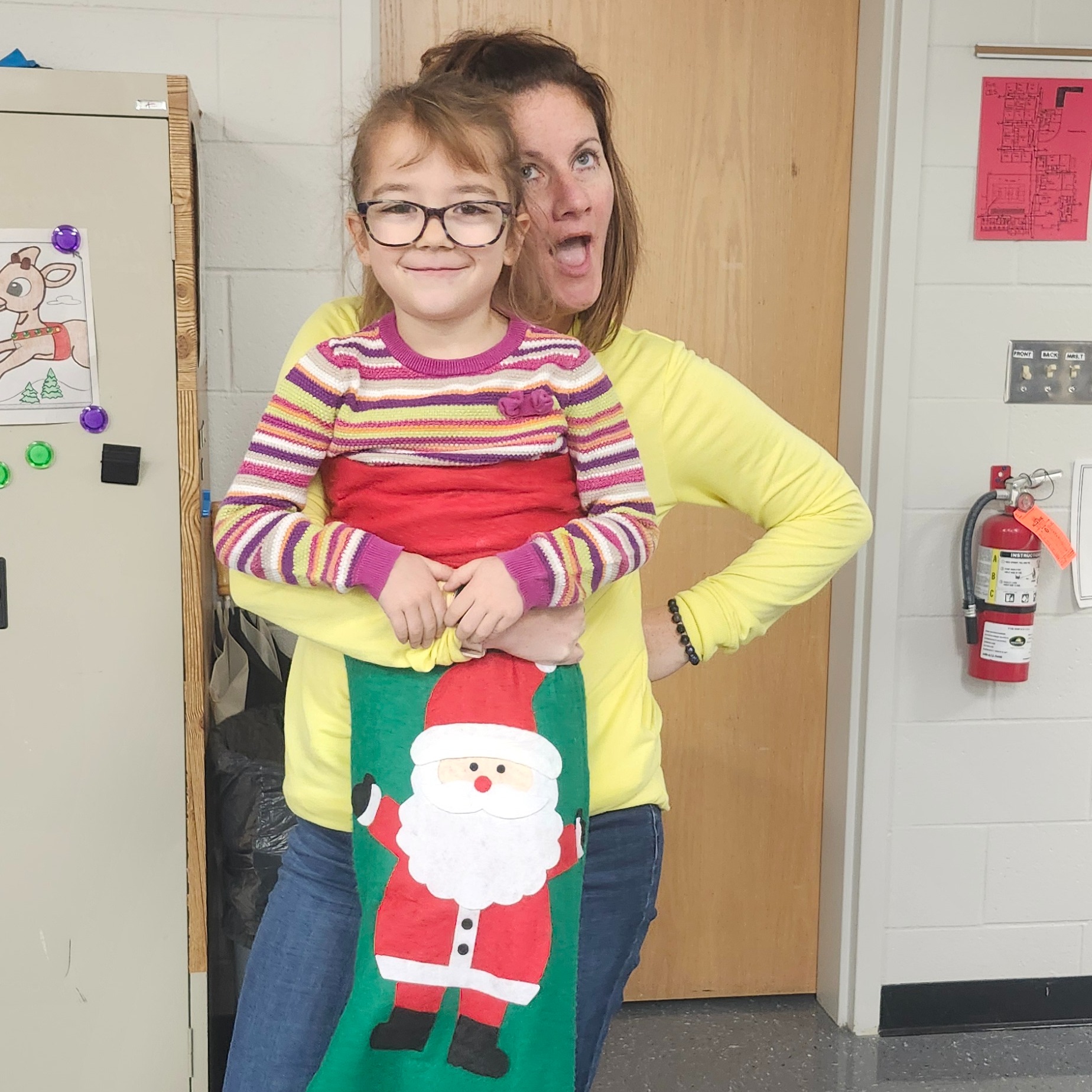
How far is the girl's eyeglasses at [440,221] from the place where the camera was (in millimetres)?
1131

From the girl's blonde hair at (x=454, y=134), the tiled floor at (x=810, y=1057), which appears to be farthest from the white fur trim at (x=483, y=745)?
the tiled floor at (x=810, y=1057)

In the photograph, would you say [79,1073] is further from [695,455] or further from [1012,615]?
[1012,615]

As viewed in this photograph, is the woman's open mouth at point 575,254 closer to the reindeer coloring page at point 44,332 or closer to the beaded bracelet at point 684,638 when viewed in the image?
the beaded bracelet at point 684,638

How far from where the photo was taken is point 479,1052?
108cm

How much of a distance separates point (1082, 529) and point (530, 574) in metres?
1.78

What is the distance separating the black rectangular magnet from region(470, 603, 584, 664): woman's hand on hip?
95cm

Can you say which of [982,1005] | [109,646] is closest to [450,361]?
[109,646]

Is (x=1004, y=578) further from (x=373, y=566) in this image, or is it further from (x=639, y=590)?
(x=373, y=566)

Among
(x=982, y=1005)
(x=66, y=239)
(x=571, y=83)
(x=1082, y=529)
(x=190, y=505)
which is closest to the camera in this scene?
(x=571, y=83)

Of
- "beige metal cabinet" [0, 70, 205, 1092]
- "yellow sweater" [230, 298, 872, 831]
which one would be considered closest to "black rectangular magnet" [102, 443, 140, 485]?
"beige metal cabinet" [0, 70, 205, 1092]

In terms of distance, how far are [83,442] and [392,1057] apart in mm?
1156

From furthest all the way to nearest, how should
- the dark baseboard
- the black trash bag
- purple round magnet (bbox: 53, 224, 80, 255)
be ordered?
the dark baseboard → the black trash bag → purple round magnet (bbox: 53, 224, 80, 255)

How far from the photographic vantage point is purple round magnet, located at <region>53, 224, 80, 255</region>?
68.8 inches

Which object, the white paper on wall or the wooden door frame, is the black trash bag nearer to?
the wooden door frame
